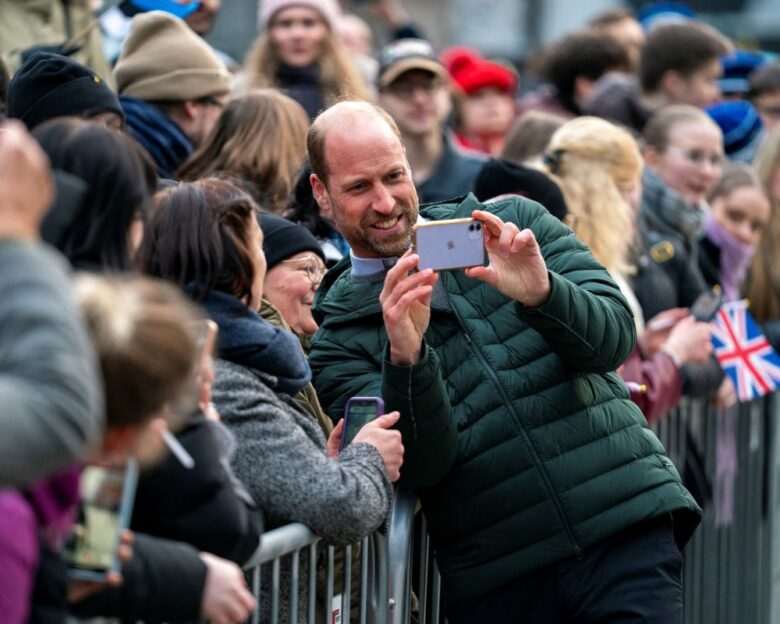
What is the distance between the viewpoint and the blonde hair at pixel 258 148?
5301mm

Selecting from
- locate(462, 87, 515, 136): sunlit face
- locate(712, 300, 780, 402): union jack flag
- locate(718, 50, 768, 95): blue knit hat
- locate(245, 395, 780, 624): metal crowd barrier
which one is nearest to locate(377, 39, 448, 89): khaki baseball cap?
locate(462, 87, 515, 136): sunlit face

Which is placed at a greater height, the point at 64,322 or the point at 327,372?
the point at 64,322

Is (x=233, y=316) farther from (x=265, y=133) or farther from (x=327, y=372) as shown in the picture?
(x=265, y=133)

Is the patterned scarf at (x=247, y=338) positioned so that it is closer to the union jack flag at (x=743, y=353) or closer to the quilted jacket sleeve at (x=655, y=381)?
the quilted jacket sleeve at (x=655, y=381)

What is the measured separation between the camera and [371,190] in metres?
4.29

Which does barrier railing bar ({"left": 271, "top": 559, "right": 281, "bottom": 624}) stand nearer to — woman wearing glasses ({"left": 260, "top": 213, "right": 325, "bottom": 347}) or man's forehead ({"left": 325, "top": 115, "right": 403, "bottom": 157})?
woman wearing glasses ({"left": 260, "top": 213, "right": 325, "bottom": 347})

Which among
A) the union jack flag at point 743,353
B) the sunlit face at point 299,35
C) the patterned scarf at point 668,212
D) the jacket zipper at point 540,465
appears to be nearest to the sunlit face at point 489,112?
the sunlit face at point 299,35

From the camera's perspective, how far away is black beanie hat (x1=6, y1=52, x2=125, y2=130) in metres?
4.51

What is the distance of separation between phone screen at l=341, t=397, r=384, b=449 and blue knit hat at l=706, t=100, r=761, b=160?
591 centimetres

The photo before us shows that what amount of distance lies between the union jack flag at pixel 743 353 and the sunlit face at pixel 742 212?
2.86 ft

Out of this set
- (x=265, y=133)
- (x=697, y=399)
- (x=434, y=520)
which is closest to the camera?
(x=434, y=520)

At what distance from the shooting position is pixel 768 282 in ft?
25.2

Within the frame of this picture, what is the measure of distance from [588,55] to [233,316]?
6.39 metres

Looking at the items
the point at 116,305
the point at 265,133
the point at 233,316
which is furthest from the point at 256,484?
the point at 265,133
